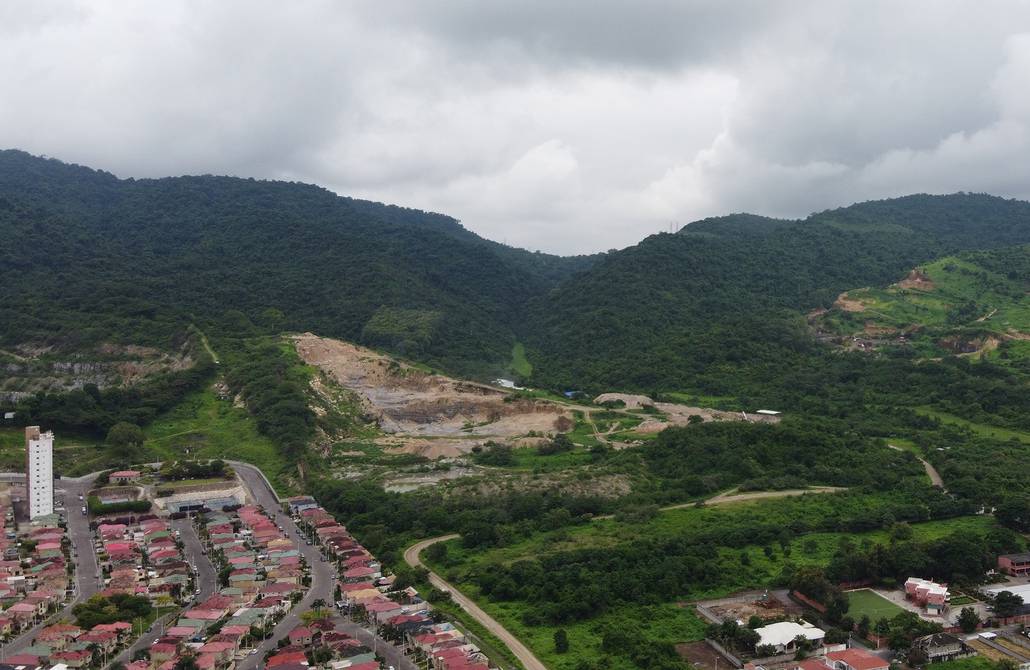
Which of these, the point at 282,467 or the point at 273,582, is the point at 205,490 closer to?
the point at 282,467

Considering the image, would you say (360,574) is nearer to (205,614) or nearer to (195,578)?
(205,614)

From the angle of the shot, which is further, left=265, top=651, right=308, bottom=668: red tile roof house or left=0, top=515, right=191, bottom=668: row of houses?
left=0, top=515, right=191, bottom=668: row of houses

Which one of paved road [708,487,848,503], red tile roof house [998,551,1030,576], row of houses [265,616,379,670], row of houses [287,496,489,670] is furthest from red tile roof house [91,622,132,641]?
red tile roof house [998,551,1030,576]

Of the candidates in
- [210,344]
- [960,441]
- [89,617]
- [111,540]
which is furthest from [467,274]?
[89,617]

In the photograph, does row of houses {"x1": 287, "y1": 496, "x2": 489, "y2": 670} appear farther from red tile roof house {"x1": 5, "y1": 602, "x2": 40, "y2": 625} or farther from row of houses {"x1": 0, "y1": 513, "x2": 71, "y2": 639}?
red tile roof house {"x1": 5, "y1": 602, "x2": 40, "y2": 625}

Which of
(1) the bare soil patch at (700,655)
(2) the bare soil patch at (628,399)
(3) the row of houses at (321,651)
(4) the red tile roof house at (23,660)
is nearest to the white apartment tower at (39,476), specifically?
(4) the red tile roof house at (23,660)

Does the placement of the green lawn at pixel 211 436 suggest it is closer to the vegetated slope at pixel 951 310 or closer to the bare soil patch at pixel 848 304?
the vegetated slope at pixel 951 310
